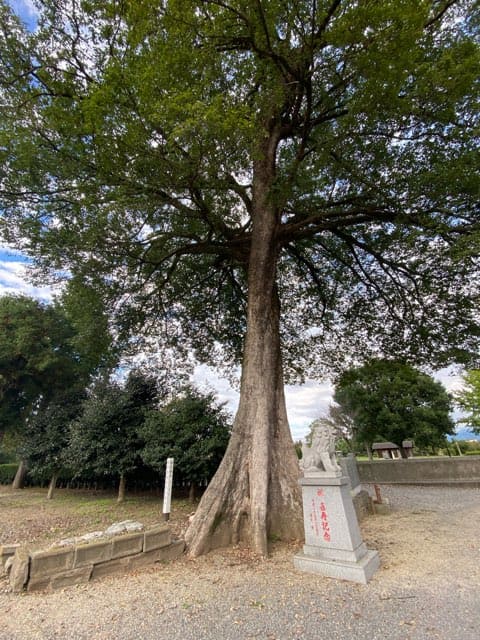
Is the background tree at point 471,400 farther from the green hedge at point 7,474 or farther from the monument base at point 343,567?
the green hedge at point 7,474

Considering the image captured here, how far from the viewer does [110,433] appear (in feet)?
27.0

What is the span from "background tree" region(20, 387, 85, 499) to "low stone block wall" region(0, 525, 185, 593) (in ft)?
20.0

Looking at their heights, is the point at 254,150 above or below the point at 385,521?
above

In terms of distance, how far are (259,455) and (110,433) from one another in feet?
16.5

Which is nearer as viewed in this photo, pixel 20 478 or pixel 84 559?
pixel 84 559

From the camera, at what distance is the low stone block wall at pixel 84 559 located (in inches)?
127

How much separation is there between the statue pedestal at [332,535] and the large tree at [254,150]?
910 mm

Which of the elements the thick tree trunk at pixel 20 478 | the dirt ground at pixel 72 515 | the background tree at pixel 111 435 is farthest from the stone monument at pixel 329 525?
the thick tree trunk at pixel 20 478

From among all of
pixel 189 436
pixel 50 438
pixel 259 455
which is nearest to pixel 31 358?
pixel 50 438

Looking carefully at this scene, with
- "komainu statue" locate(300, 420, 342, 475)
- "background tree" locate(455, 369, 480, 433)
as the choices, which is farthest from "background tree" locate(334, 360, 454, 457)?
"komainu statue" locate(300, 420, 342, 475)

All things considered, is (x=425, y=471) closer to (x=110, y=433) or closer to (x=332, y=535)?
(x=332, y=535)

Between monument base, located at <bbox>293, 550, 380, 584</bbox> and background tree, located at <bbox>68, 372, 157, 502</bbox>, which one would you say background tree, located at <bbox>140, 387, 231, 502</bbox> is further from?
monument base, located at <bbox>293, 550, 380, 584</bbox>

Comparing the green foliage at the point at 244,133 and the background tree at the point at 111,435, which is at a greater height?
the green foliage at the point at 244,133

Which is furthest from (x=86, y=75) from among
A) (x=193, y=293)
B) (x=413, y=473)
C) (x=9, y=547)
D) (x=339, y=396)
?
(x=339, y=396)
